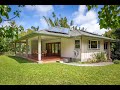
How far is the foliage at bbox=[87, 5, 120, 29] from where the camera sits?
228cm

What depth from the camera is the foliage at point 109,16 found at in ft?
7.47

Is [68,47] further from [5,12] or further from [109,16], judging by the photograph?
[5,12]

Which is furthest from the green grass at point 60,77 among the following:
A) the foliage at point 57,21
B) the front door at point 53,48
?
the foliage at point 57,21

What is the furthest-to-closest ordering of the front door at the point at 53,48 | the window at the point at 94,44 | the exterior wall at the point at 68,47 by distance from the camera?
the front door at the point at 53,48
the exterior wall at the point at 68,47
the window at the point at 94,44

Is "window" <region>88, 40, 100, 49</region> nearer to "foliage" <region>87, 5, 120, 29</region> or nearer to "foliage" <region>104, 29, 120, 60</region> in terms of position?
"foliage" <region>104, 29, 120, 60</region>

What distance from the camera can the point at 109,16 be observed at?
7.71ft

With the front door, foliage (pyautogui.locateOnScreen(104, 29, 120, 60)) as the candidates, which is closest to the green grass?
foliage (pyautogui.locateOnScreen(104, 29, 120, 60))

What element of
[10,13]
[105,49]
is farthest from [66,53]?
[10,13]

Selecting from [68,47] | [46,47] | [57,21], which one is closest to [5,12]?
[68,47]

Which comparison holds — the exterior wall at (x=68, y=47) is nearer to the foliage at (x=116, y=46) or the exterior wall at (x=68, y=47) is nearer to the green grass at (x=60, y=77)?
the foliage at (x=116, y=46)

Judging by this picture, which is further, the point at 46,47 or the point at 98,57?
the point at 46,47

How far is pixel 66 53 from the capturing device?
15.8 metres
